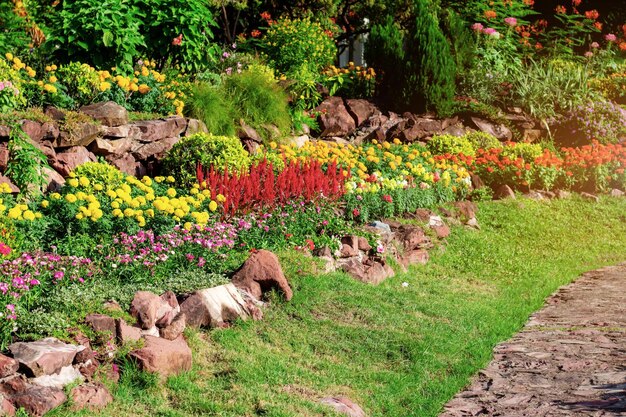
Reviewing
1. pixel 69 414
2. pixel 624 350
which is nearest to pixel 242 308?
pixel 69 414

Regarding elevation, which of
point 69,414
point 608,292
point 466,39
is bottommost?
point 608,292

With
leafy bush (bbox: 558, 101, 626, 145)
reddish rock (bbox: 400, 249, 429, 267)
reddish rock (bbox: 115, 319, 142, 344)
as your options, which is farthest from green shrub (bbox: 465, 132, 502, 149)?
reddish rock (bbox: 115, 319, 142, 344)

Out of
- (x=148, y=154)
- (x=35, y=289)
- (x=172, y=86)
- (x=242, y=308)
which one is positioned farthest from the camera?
(x=172, y=86)

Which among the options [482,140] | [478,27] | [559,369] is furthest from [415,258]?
[478,27]

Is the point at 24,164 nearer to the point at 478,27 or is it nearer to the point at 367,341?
the point at 367,341

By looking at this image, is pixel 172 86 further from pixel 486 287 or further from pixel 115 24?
pixel 486 287

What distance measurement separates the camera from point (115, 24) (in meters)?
10.6

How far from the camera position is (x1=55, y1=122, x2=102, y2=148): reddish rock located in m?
9.22

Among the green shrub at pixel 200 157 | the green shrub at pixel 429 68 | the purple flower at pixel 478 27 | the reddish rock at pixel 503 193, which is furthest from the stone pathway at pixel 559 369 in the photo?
the purple flower at pixel 478 27

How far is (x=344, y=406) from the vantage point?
5430 mm

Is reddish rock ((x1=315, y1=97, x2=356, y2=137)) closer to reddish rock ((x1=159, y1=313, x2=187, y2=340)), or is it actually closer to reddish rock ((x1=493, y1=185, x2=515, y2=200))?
reddish rock ((x1=493, y1=185, x2=515, y2=200))

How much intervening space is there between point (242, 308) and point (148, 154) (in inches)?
163

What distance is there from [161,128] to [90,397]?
5851 millimetres

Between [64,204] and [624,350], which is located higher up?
[64,204]
